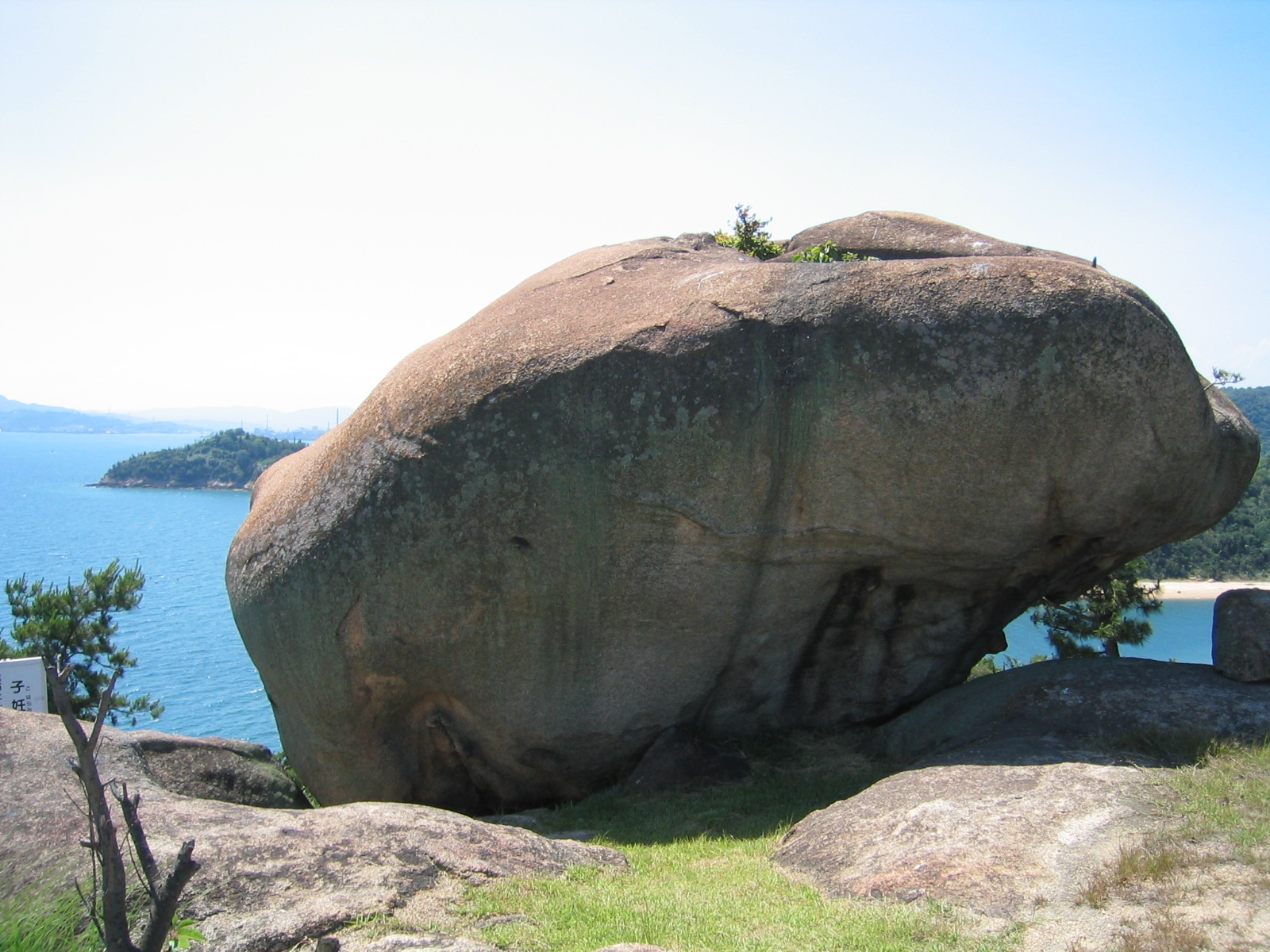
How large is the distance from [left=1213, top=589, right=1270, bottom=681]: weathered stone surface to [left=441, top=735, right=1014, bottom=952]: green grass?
3.26 meters

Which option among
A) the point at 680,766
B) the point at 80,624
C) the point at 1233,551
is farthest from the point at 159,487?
the point at 680,766

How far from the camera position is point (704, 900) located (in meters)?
6.25

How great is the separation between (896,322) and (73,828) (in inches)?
291

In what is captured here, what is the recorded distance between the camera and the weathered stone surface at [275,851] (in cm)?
549

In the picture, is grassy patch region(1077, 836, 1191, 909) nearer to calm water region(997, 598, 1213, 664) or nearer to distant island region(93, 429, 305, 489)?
calm water region(997, 598, 1213, 664)

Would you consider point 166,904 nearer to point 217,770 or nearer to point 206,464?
point 217,770

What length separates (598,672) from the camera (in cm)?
976

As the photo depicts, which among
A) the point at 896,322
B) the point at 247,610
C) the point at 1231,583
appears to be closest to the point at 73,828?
the point at 247,610

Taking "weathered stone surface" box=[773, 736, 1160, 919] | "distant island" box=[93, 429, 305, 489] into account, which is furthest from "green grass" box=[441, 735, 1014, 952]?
"distant island" box=[93, 429, 305, 489]

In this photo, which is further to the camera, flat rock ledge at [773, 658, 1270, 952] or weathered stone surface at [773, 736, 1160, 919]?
weathered stone surface at [773, 736, 1160, 919]

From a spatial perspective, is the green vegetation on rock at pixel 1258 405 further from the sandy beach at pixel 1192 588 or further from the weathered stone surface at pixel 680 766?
the weathered stone surface at pixel 680 766

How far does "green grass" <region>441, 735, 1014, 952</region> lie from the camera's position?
17.4 ft

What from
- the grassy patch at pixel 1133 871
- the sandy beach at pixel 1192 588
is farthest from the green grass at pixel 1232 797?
the sandy beach at pixel 1192 588

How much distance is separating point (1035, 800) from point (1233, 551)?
184 ft
